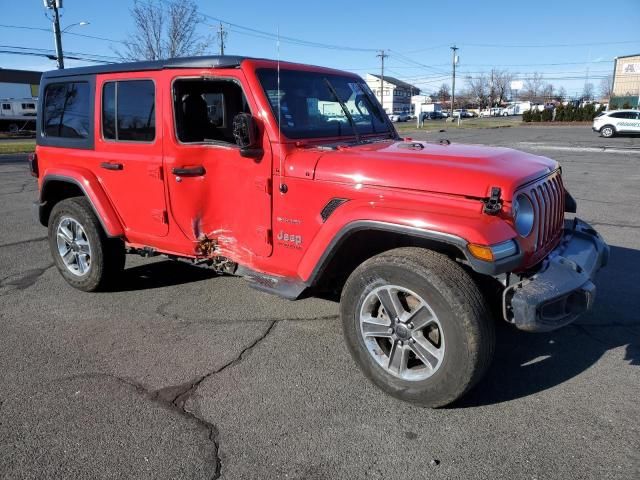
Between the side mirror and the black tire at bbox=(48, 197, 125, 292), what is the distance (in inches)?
74.6

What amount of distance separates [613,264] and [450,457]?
12.9 ft

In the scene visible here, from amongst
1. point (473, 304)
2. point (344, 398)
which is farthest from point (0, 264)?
point (473, 304)

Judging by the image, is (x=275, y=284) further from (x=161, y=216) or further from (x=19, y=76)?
(x=19, y=76)

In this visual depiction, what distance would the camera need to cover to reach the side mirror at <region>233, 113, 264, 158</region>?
328cm

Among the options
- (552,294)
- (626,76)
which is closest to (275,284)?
(552,294)

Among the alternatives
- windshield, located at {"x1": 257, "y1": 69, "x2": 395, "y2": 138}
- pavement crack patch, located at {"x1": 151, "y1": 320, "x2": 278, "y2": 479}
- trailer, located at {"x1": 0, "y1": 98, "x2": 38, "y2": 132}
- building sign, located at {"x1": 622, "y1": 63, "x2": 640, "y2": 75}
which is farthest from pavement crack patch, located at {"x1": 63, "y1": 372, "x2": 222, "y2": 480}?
building sign, located at {"x1": 622, "y1": 63, "x2": 640, "y2": 75}

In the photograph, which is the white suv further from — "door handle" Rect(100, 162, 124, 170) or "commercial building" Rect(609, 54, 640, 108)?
"commercial building" Rect(609, 54, 640, 108)

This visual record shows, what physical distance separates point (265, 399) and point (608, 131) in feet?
108

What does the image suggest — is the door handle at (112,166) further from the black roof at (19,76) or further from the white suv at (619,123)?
the black roof at (19,76)

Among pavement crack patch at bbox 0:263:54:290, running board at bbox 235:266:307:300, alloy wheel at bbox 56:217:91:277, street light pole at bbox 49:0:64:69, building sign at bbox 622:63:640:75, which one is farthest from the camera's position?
building sign at bbox 622:63:640:75

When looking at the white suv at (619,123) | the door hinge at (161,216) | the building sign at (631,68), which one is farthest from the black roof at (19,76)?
the building sign at (631,68)

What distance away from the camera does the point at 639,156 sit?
714 inches

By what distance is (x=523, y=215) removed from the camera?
2936 millimetres

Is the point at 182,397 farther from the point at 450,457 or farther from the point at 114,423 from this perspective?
the point at 450,457
